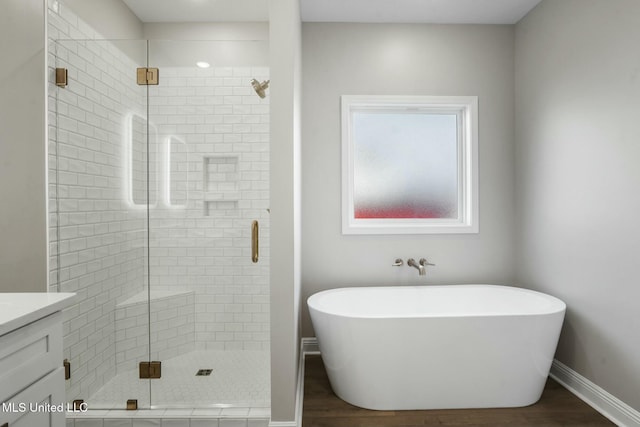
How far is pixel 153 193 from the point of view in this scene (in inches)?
80.3

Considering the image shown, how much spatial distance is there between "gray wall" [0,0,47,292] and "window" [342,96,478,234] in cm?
205

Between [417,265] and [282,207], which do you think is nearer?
[282,207]

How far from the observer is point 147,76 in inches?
78.0

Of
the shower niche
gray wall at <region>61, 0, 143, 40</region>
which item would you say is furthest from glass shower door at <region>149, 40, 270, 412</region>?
gray wall at <region>61, 0, 143, 40</region>

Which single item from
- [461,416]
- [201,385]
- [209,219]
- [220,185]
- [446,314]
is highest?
[220,185]

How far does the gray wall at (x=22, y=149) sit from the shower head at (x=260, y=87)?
3.66 feet

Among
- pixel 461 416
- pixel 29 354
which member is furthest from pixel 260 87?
pixel 461 416

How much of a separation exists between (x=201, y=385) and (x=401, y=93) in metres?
2.51

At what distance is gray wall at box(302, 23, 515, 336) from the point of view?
2.79 meters

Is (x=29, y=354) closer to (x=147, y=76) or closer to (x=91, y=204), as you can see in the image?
(x=91, y=204)

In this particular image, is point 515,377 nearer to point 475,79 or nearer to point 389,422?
point 389,422

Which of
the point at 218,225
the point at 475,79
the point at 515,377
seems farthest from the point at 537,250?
the point at 218,225

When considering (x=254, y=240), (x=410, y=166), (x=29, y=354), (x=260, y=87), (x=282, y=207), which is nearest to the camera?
(x=29, y=354)

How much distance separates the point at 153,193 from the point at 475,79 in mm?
2570
